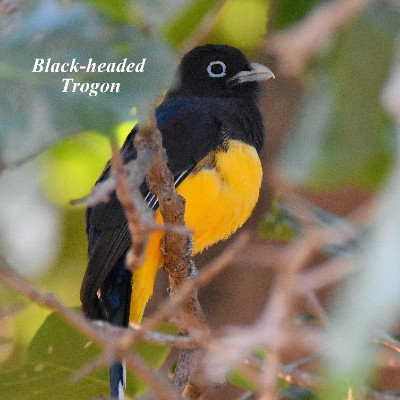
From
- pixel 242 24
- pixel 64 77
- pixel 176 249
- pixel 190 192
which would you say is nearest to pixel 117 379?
pixel 176 249

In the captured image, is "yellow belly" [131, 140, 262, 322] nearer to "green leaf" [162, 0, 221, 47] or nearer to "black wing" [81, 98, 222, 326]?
"black wing" [81, 98, 222, 326]

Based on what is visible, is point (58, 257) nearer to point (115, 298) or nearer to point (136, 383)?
point (115, 298)

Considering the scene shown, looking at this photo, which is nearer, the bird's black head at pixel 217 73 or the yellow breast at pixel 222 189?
the yellow breast at pixel 222 189

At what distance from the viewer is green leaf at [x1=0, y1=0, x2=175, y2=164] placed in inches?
54.6

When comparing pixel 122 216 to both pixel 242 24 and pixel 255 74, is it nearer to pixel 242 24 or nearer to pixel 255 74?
pixel 242 24

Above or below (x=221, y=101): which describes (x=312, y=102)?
above

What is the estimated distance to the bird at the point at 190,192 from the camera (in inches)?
120

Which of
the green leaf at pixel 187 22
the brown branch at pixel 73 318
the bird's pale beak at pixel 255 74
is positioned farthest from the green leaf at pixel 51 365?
the bird's pale beak at pixel 255 74

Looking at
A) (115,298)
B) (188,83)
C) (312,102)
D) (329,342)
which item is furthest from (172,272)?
(329,342)

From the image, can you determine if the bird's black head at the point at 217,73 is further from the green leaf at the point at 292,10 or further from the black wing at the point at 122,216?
the green leaf at the point at 292,10

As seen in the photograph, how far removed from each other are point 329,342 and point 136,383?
7.25ft

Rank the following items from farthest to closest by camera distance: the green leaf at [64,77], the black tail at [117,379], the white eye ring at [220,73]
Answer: the white eye ring at [220,73] < the black tail at [117,379] < the green leaf at [64,77]

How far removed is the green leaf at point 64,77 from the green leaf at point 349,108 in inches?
11.4

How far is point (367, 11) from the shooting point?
1.54 metres
